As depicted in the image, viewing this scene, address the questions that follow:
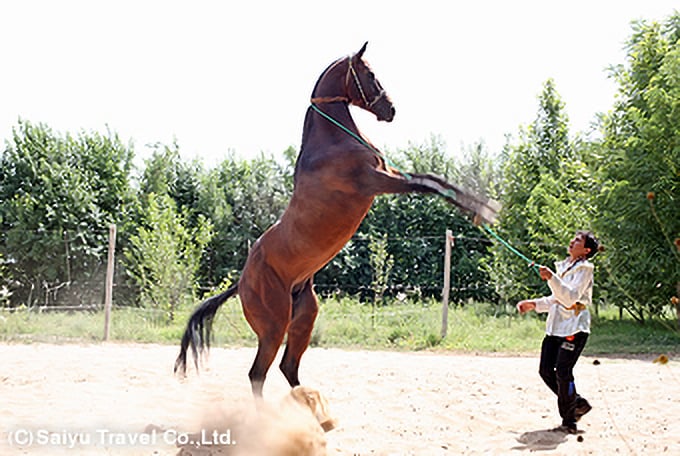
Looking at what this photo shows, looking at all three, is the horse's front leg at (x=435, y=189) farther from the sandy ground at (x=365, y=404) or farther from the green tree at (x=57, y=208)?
the green tree at (x=57, y=208)

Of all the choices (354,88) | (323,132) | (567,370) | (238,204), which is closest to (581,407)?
(567,370)

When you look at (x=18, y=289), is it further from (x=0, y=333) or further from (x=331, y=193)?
(x=331, y=193)

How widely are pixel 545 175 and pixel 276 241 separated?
12282 mm

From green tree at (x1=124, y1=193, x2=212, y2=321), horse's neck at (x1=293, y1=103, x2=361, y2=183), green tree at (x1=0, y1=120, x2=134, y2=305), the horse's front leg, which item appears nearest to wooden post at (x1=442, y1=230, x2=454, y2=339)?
green tree at (x1=124, y1=193, x2=212, y2=321)

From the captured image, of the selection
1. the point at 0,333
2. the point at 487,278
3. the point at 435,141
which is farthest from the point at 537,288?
the point at 0,333

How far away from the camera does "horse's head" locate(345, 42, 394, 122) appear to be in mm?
4855

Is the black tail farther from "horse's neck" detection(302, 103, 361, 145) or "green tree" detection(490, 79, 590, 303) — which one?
"green tree" detection(490, 79, 590, 303)

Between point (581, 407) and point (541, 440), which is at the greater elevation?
point (581, 407)

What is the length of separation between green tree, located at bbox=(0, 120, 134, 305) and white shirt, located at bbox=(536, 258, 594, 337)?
1201 cm

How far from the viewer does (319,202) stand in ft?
15.7

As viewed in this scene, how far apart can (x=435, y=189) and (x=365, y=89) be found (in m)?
1.12

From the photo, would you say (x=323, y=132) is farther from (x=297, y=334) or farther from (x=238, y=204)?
(x=238, y=204)

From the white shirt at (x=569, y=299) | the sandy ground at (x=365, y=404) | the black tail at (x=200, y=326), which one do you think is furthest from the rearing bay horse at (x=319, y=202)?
the white shirt at (x=569, y=299)

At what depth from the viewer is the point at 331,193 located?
4711 millimetres
